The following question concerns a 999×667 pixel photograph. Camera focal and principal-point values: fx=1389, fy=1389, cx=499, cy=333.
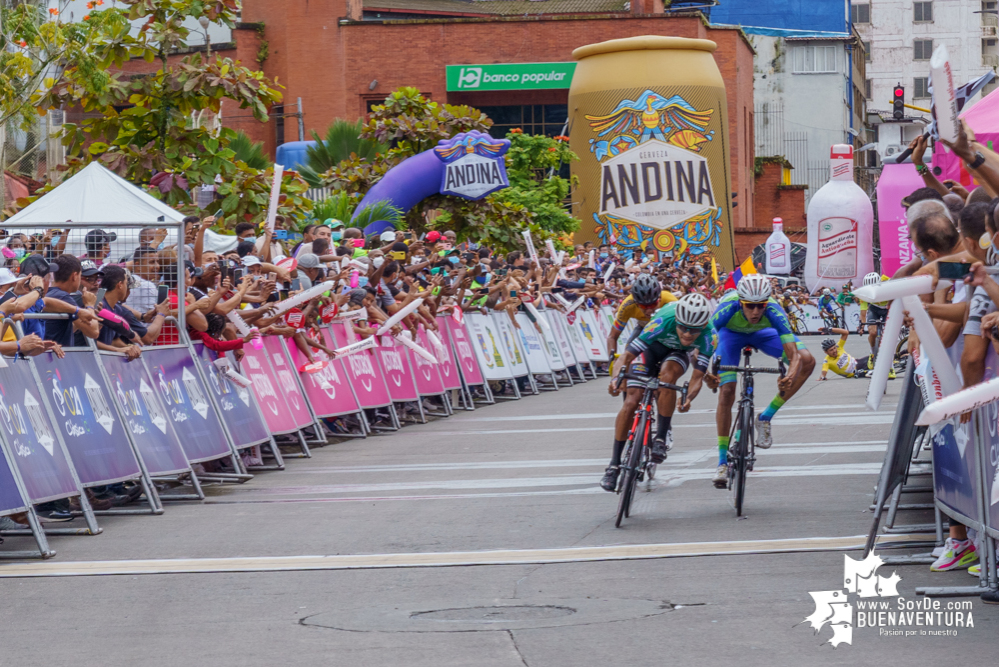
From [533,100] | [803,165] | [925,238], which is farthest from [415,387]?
[803,165]

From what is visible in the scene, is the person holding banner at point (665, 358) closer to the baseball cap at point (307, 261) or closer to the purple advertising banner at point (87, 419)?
the purple advertising banner at point (87, 419)

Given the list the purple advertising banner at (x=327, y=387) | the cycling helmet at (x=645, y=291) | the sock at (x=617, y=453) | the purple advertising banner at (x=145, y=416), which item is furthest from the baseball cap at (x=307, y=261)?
the sock at (x=617, y=453)

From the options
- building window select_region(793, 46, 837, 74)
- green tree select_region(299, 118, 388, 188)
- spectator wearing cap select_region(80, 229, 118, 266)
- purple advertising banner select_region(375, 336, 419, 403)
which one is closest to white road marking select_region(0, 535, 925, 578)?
spectator wearing cap select_region(80, 229, 118, 266)

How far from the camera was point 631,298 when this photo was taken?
11.0 m

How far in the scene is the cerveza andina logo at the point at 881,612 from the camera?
20.6ft

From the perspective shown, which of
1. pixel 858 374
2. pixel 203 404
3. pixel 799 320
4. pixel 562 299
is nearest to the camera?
pixel 203 404

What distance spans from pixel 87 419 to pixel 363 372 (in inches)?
284

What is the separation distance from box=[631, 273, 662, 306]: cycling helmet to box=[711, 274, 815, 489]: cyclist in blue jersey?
1.59 feet

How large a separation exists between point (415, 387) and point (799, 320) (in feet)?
126

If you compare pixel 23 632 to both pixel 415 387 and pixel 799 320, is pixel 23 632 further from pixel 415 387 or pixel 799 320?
pixel 799 320

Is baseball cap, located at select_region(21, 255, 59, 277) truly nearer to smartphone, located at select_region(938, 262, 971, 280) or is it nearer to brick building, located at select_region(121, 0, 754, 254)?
smartphone, located at select_region(938, 262, 971, 280)

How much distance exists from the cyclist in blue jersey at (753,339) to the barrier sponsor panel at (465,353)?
1067cm

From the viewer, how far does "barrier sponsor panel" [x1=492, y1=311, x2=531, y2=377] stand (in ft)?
77.1

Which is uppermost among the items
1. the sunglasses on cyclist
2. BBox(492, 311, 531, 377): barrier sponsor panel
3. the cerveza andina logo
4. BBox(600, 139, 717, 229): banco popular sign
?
the sunglasses on cyclist
